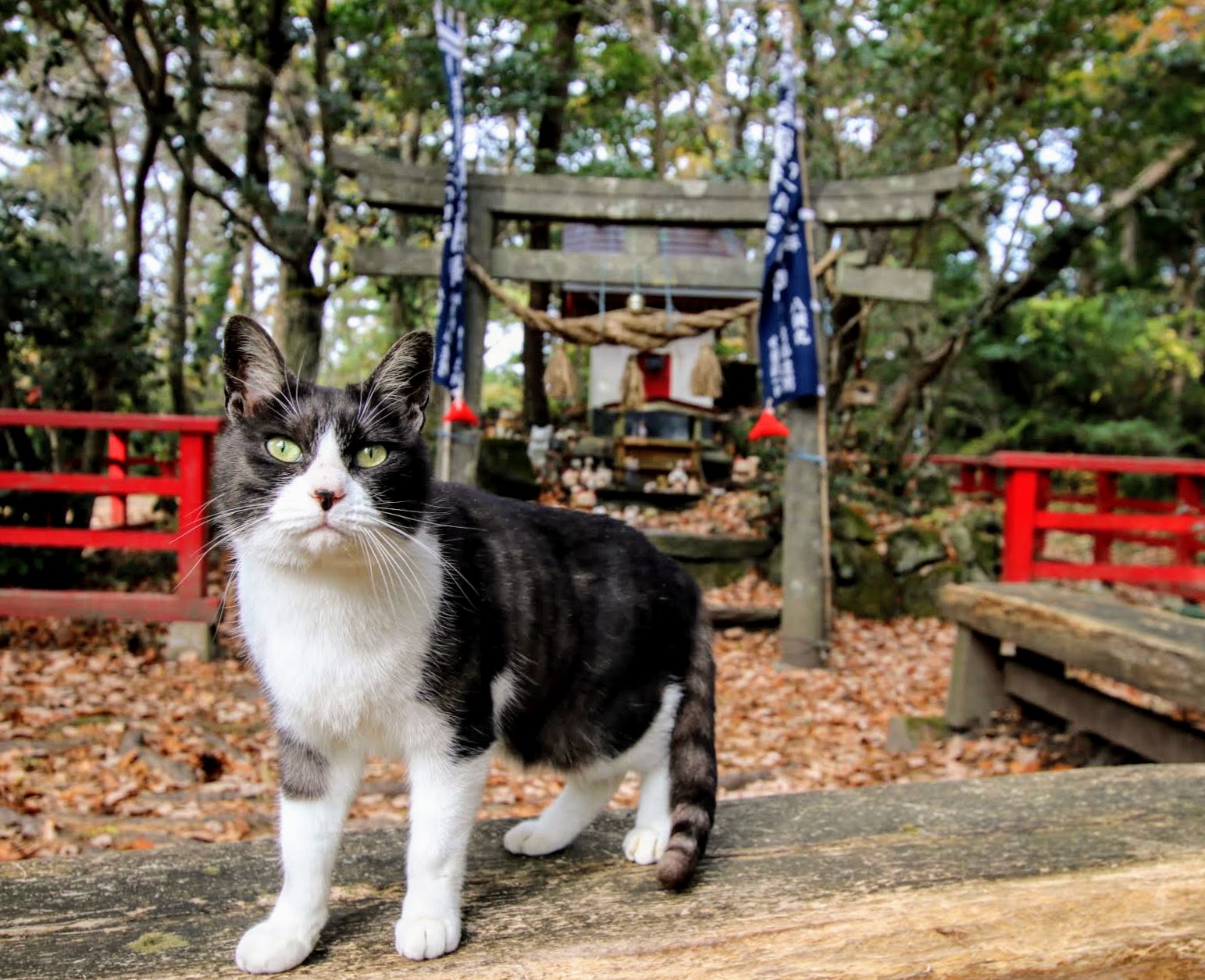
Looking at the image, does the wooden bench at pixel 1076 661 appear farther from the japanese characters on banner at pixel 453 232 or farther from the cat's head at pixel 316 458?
the japanese characters on banner at pixel 453 232

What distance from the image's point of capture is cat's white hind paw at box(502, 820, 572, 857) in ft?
6.45

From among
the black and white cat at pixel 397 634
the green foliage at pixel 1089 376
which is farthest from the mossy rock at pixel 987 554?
the black and white cat at pixel 397 634

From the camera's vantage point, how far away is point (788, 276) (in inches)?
237

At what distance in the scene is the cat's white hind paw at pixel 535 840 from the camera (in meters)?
1.97

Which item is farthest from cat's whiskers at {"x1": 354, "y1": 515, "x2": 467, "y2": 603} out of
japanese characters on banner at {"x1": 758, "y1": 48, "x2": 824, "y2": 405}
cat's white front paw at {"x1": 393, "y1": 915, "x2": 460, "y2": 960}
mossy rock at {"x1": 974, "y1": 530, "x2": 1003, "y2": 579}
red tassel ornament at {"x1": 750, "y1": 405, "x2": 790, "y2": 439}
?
mossy rock at {"x1": 974, "y1": 530, "x2": 1003, "y2": 579}

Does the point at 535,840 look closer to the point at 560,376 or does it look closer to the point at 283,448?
the point at 283,448

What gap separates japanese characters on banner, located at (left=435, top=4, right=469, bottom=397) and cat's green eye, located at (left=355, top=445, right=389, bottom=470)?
4369mm

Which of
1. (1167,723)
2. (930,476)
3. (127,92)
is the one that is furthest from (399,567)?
(127,92)

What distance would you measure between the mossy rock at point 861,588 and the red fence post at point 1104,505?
1.89 meters

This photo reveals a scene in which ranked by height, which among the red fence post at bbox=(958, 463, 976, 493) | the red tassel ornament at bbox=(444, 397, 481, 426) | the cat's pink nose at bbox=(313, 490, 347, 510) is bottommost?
the red fence post at bbox=(958, 463, 976, 493)

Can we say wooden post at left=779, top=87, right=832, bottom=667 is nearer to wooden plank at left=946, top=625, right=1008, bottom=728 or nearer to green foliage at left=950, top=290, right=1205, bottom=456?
wooden plank at left=946, top=625, right=1008, bottom=728

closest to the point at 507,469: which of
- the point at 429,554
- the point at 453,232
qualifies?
the point at 453,232

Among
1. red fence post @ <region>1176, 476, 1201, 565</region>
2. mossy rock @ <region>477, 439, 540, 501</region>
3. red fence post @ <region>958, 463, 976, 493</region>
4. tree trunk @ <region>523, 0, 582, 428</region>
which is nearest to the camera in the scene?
red fence post @ <region>1176, 476, 1201, 565</region>

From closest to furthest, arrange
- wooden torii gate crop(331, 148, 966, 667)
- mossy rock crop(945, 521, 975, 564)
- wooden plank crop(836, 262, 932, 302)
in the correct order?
wooden torii gate crop(331, 148, 966, 667), wooden plank crop(836, 262, 932, 302), mossy rock crop(945, 521, 975, 564)
